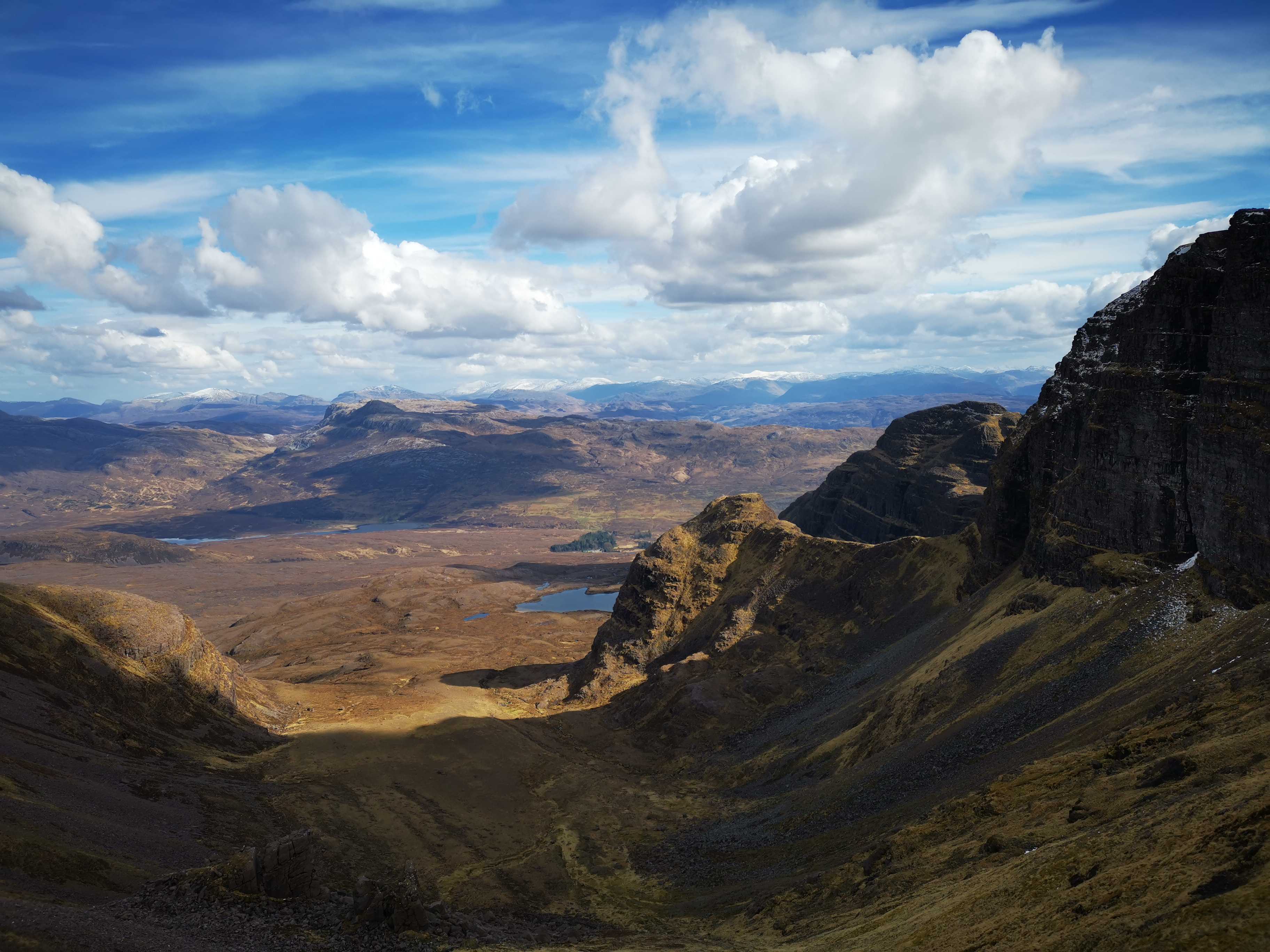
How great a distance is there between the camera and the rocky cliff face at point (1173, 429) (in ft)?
199

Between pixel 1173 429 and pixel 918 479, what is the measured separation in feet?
316

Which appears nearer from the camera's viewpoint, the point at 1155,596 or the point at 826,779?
the point at 1155,596

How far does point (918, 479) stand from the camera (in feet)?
539

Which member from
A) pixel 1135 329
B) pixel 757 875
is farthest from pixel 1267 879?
pixel 1135 329

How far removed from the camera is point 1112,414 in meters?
74.8

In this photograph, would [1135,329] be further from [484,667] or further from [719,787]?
[484,667]

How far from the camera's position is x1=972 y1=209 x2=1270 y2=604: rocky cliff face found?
60.8 meters

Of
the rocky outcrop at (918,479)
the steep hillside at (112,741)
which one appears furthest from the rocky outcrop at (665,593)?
the steep hillside at (112,741)

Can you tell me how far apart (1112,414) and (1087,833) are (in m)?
53.3

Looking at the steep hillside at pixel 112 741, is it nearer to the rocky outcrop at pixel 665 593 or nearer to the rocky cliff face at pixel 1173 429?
the rocky outcrop at pixel 665 593

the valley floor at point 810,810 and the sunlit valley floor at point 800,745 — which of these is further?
the sunlit valley floor at point 800,745

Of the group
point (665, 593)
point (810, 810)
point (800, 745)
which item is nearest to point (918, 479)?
point (665, 593)

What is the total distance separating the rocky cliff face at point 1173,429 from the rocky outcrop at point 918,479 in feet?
206

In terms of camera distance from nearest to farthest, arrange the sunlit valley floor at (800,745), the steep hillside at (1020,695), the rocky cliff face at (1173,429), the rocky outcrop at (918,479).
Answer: the steep hillside at (1020,695) < the sunlit valley floor at (800,745) < the rocky cliff face at (1173,429) < the rocky outcrop at (918,479)
